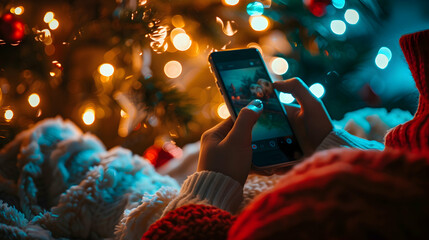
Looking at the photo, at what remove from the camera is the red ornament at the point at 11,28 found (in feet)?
2.10

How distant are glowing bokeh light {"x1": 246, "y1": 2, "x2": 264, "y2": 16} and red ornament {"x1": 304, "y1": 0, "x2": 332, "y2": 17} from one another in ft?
0.39

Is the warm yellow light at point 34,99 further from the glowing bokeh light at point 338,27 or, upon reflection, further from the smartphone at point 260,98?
the glowing bokeh light at point 338,27

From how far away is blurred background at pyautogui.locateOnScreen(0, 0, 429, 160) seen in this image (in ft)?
2.48

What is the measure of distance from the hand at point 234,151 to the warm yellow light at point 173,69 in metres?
0.43

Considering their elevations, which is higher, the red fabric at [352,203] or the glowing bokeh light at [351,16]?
the glowing bokeh light at [351,16]

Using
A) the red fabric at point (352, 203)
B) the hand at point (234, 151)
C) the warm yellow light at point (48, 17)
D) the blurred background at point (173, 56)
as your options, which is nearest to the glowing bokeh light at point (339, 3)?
the blurred background at point (173, 56)

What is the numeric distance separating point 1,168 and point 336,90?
31.1 inches

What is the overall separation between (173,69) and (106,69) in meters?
0.20

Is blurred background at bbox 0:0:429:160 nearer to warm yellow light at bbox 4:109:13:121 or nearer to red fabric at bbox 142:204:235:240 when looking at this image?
warm yellow light at bbox 4:109:13:121

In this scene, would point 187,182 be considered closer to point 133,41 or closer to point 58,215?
point 58,215

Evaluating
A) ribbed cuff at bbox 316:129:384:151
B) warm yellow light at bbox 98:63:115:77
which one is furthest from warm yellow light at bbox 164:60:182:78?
ribbed cuff at bbox 316:129:384:151

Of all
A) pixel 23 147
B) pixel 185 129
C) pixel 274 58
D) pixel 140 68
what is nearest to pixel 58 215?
pixel 23 147

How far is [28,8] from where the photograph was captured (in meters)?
0.76

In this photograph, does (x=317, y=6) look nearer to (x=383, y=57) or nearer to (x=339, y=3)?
(x=339, y=3)
